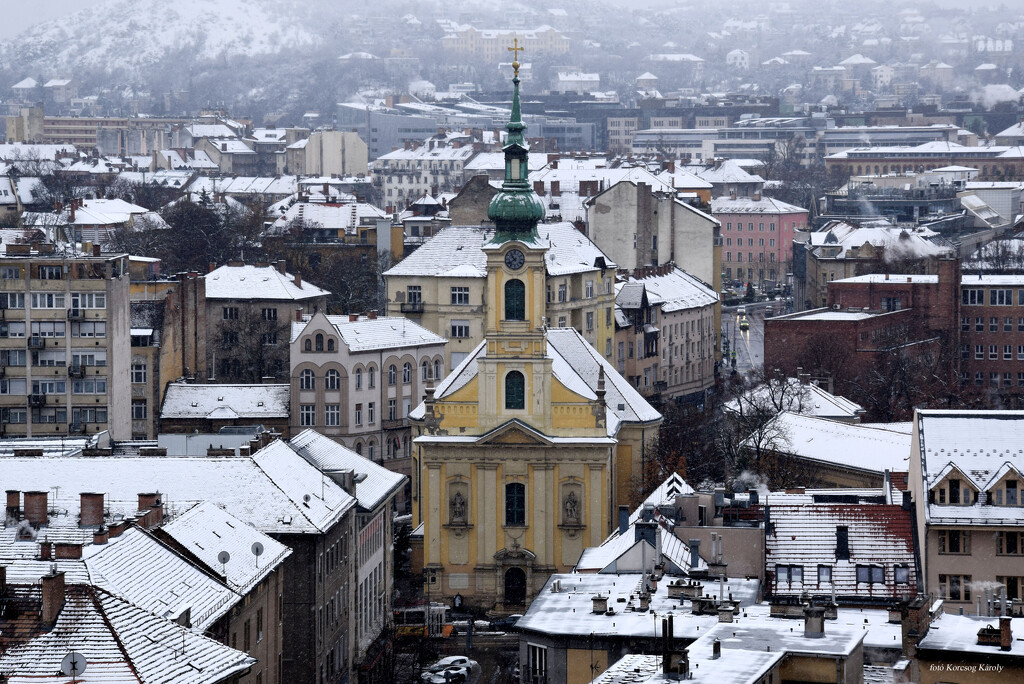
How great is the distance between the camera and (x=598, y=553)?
6762cm

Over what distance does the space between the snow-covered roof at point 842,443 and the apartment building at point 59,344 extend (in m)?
28.8

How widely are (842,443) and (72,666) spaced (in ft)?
152

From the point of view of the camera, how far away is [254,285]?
120062 mm

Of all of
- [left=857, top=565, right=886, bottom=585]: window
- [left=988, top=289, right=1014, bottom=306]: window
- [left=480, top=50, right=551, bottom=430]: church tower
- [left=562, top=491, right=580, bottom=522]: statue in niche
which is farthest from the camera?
[left=988, top=289, right=1014, bottom=306]: window

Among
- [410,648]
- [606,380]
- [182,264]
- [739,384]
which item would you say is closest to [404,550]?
[606,380]

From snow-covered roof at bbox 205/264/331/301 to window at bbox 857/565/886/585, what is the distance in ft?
199

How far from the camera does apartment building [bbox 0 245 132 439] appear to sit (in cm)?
9812

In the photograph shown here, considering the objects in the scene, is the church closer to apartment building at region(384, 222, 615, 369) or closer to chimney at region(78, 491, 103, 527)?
chimney at region(78, 491, 103, 527)

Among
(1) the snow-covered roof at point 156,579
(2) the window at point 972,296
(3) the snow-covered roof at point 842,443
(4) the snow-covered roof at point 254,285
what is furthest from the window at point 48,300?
(2) the window at point 972,296

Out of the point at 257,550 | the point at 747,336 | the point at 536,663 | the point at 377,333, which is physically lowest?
the point at 747,336

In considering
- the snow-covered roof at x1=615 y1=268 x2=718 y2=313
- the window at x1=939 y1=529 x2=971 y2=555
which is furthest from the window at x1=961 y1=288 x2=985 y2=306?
the window at x1=939 y1=529 x2=971 y2=555

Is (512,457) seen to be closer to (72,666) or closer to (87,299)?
(87,299)

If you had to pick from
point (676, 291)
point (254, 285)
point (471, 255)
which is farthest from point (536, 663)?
point (676, 291)

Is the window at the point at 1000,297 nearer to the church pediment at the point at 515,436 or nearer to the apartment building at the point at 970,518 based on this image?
the church pediment at the point at 515,436
